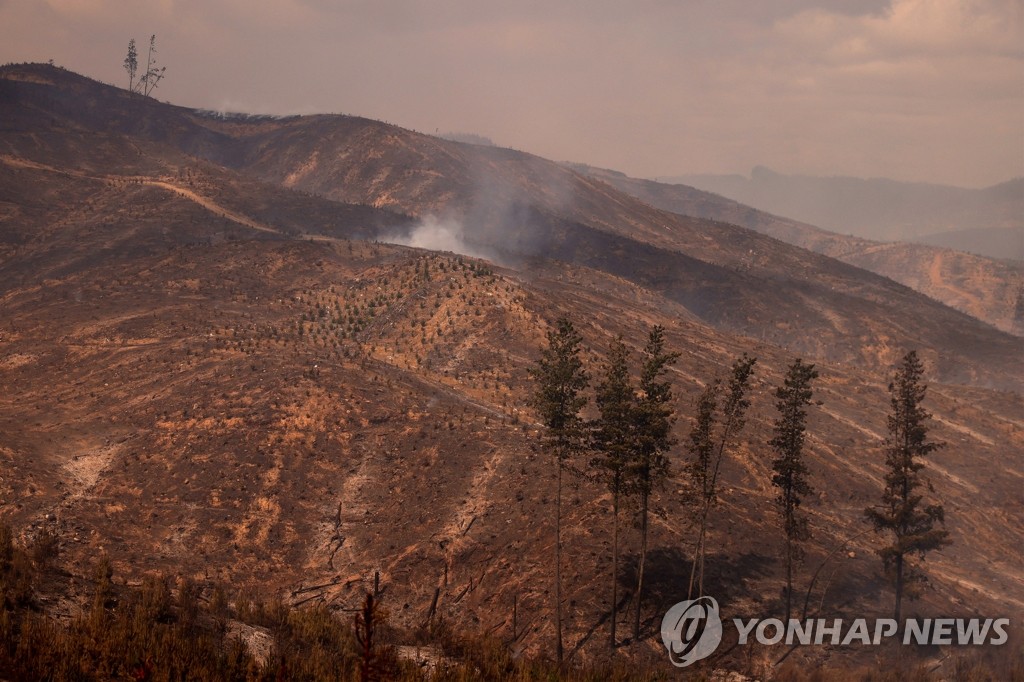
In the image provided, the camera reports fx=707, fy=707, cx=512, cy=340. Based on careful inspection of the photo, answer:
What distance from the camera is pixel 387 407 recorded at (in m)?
46.4

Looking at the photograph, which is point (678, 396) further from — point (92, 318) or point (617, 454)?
point (92, 318)

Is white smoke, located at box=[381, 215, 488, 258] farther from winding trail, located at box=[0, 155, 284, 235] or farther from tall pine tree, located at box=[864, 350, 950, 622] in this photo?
tall pine tree, located at box=[864, 350, 950, 622]

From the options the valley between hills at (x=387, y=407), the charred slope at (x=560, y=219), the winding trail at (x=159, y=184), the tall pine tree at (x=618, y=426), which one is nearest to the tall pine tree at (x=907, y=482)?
the valley between hills at (x=387, y=407)

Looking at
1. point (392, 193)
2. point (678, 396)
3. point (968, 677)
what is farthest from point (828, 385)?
point (392, 193)

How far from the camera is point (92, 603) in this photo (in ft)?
53.5

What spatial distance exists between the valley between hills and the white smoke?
5.79 ft

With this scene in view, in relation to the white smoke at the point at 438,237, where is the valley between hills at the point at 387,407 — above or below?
below

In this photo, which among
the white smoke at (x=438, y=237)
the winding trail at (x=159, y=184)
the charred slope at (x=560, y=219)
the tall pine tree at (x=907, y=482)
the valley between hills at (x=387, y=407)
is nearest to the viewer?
the tall pine tree at (x=907, y=482)

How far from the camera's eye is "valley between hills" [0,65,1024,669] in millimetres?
32812

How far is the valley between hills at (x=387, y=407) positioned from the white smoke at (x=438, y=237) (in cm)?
176

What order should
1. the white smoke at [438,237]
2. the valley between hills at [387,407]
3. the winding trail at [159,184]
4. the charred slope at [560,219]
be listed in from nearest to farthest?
the valley between hills at [387,407] → the winding trail at [159,184] → the charred slope at [560,219] → the white smoke at [438,237]

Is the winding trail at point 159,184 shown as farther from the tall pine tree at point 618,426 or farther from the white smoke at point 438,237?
the tall pine tree at point 618,426

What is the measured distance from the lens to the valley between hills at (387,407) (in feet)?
108

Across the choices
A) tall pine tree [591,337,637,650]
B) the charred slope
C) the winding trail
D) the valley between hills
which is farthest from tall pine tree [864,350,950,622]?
the winding trail
